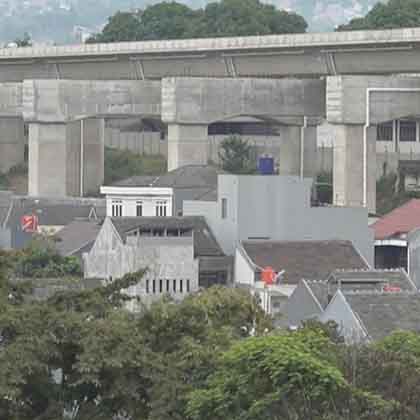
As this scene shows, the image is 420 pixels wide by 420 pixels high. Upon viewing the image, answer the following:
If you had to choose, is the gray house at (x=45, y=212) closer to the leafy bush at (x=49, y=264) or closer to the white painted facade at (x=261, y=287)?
the leafy bush at (x=49, y=264)

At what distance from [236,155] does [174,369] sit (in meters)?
69.4

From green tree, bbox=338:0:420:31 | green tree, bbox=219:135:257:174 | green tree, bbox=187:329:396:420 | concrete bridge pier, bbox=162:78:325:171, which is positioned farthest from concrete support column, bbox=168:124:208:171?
green tree, bbox=187:329:396:420

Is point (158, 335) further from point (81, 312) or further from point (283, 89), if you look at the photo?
point (283, 89)

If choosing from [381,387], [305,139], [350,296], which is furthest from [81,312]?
[305,139]

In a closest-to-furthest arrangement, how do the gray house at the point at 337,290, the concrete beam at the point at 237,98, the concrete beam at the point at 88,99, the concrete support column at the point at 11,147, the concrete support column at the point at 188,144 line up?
the gray house at the point at 337,290, the concrete beam at the point at 237,98, the concrete support column at the point at 188,144, the concrete beam at the point at 88,99, the concrete support column at the point at 11,147

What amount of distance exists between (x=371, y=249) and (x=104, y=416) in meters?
32.3

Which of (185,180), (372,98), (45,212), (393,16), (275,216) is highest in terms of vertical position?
(393,16)

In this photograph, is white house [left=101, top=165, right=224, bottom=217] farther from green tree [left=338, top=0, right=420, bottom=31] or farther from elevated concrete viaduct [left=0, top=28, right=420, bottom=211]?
green tree [left=338, top=0, right=420, bottom=31]

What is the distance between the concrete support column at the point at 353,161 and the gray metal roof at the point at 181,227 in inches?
695

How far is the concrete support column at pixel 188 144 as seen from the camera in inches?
3275

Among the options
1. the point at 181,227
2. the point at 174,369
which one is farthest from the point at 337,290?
the point at 174,369

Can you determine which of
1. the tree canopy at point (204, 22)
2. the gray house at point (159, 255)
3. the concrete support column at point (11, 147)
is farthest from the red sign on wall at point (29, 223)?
the tree canopy at point (204, 22)

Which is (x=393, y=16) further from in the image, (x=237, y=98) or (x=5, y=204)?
(x=5, y=204)

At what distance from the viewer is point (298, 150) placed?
90.4 m
